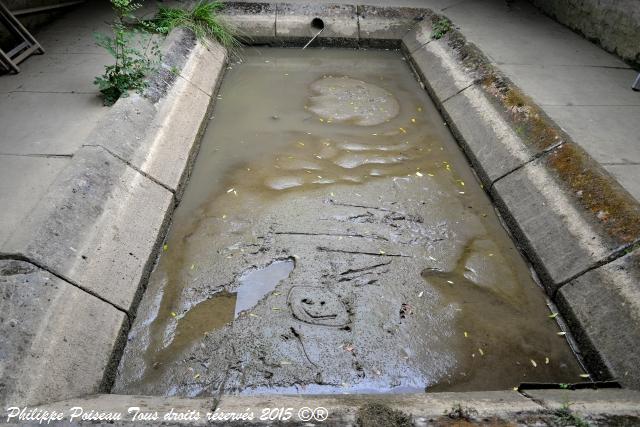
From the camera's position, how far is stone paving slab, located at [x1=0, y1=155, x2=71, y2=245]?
268cm

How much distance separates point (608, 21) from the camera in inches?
201

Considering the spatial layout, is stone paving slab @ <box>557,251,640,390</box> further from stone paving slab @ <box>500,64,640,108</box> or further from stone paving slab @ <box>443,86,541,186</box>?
stone paving slab @ <box>500,64,640,108</box>

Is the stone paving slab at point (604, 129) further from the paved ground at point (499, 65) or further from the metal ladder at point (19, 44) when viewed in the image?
the metal ladder at point (19, 44)

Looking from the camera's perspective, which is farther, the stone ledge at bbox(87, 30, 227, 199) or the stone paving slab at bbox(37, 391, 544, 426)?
the stone ledge at bbox(87, 30, 227, 199)

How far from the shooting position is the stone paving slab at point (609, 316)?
2.42 meters

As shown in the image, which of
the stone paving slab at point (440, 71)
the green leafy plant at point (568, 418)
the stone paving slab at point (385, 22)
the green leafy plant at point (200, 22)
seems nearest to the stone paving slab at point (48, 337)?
the green leafy plant at point (568, 418)

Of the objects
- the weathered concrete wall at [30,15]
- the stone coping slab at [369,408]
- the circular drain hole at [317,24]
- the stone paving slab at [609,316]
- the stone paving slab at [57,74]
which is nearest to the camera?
the stone coping slab at [369,408]

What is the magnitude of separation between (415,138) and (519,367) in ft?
8.41

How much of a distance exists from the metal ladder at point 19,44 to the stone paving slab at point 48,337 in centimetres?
293

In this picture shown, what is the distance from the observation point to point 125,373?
8.25ft

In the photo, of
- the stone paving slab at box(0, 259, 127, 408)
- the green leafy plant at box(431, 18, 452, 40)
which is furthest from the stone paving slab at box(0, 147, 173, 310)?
the green leafy plant at box(431, 18, 452, 40)

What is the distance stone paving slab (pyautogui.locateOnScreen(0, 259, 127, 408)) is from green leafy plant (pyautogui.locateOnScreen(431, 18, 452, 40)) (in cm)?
512

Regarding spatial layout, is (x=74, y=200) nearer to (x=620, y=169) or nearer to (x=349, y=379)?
(x=349, y=379)

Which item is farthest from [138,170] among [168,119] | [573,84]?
[573,84]
